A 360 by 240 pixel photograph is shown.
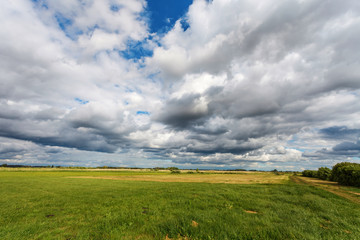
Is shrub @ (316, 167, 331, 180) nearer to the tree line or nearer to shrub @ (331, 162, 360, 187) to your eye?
the tree line

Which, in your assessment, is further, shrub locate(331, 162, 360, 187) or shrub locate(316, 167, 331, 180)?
shrub locate(316, 167, 331, 180)

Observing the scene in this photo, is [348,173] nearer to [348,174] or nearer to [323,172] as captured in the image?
[348,174]

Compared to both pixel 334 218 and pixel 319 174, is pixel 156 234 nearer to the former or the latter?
pixel 334 218

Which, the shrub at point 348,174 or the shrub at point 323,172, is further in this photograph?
the shrub at point 323,172

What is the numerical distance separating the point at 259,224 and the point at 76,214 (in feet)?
41.8

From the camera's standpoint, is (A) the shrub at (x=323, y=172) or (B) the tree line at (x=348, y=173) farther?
(A) the shrub at (x=323, y=172)

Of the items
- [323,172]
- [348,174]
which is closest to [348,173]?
[348,174]

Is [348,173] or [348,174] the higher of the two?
[348,173]

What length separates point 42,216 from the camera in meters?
12.1

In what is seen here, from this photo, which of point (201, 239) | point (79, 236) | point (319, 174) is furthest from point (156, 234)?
point (319, 174)

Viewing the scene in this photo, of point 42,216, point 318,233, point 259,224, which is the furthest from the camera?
point 42,216

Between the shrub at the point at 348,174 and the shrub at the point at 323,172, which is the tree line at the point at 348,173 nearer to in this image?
the shrub at the point at 348,174

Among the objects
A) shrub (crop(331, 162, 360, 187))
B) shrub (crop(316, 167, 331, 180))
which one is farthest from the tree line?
shrub (crop(316, 167, 331, 180))

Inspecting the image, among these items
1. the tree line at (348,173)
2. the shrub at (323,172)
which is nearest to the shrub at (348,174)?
the tree line at (348,173)
